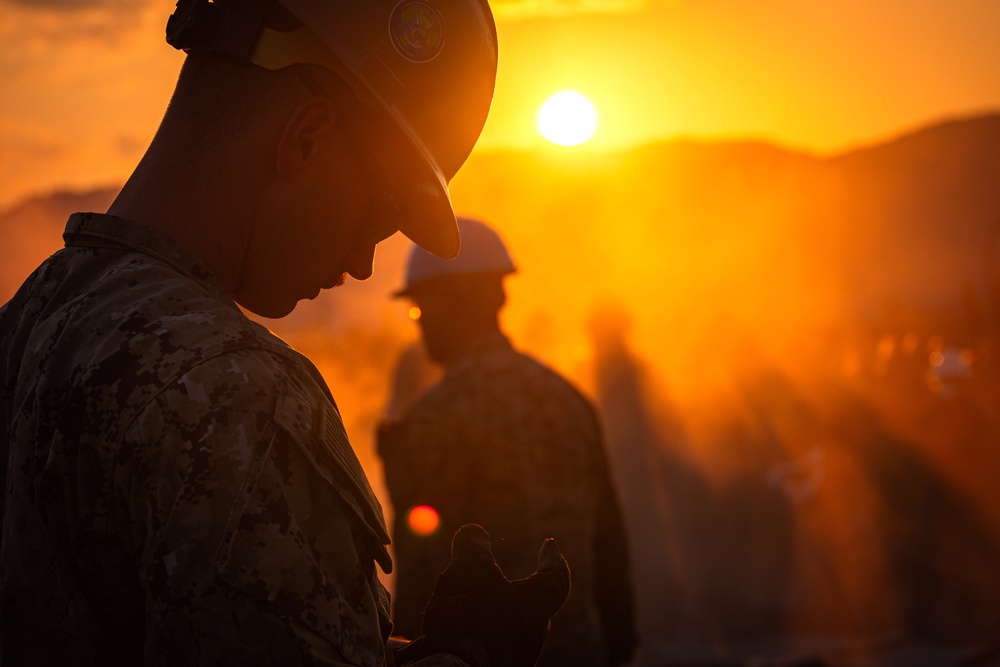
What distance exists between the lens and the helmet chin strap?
171 cm

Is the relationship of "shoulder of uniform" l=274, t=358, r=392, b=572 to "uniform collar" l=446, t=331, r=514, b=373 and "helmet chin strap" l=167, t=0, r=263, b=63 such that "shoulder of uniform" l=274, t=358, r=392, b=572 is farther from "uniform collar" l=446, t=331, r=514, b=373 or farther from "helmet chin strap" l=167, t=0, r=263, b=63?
"uniform collar" l=446, t=331, r=514, b=373

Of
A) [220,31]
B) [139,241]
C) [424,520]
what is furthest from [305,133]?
[424,520]

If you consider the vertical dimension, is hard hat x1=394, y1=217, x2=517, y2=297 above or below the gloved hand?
above

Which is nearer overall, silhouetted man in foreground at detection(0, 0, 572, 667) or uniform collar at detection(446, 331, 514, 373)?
silhouetted man in foreground at detection(0, 0, 572, 667)

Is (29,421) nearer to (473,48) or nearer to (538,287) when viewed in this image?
(473,48)

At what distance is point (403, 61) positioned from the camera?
76.0 inches

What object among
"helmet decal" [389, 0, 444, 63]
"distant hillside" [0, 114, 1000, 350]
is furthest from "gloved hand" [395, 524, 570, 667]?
"distant hillside" [0, 114, 1000, 350]

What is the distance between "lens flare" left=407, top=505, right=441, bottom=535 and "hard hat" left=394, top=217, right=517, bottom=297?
1139mm

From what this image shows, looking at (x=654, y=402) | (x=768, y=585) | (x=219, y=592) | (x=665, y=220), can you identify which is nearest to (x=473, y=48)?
(x=219, y=592)

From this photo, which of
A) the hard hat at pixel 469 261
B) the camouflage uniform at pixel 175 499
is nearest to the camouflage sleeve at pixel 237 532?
the camouflage uniform at pixel 175 499

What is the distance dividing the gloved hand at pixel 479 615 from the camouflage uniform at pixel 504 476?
2.35 meters

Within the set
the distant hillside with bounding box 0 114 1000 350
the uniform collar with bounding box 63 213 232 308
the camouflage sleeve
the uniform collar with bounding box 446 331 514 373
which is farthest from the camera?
the distant hillside with bounding box 0 114 1000 350

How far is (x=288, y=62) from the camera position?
5.72 ft

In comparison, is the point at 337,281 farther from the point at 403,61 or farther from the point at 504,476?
the point at 504,476
